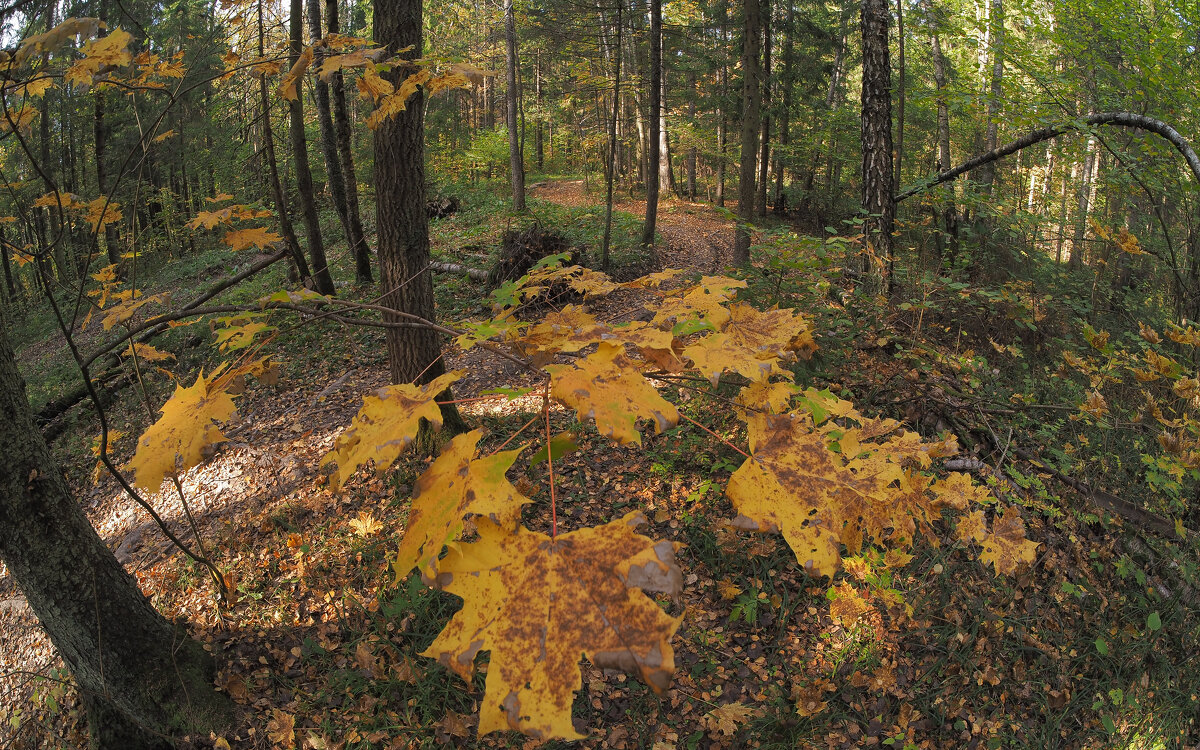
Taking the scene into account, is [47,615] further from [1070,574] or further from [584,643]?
[1070,574]

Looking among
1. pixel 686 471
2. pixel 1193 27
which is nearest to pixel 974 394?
pixel 686 471

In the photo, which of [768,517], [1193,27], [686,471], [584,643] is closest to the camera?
[584,643]

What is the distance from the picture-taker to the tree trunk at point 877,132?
16.1 feet

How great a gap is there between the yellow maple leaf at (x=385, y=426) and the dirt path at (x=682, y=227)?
5.69 m

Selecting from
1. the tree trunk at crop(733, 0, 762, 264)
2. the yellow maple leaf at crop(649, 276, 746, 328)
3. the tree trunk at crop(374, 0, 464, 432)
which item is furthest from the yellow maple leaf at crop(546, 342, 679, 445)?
the tree trunk at crop(733, 0, 762, 264)

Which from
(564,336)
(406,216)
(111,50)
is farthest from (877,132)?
(111,50)

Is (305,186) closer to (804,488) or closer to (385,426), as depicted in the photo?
(385,426)

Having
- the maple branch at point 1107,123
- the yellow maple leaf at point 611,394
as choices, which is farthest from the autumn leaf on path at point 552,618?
the maple branch at point 1107,123

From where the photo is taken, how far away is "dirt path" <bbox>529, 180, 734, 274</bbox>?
11.2m

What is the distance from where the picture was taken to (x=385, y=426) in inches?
39.2

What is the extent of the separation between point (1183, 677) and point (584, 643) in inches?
173

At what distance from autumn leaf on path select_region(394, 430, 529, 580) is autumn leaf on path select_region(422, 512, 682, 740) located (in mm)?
54

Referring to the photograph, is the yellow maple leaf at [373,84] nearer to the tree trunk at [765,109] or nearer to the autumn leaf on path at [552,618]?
the autumn leaf on path at [552,618]

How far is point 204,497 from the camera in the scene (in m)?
4.78
